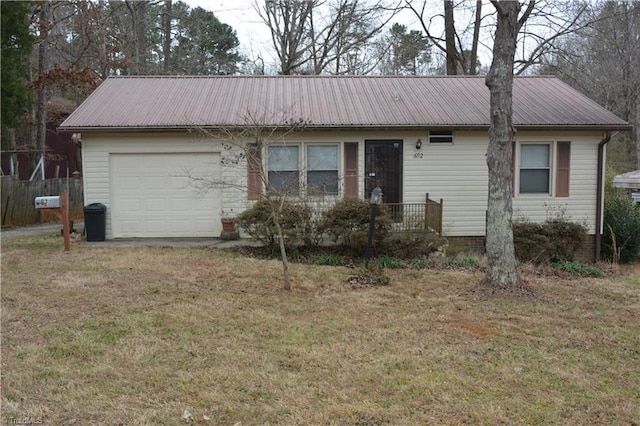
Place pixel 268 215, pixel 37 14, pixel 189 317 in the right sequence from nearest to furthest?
pixel 189 317 < pixel 268 215 < pixel 37 14

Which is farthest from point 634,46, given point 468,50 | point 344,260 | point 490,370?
point 490,370

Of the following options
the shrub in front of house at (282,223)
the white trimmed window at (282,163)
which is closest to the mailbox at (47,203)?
the shrub in front of house at (282,223)

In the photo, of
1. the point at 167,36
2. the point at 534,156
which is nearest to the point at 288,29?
the point at 167,36

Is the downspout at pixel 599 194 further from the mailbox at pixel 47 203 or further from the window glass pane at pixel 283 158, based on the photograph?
the mailbox at pixel 47 203

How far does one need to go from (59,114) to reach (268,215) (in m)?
18.5

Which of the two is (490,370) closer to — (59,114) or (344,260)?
(344,260)

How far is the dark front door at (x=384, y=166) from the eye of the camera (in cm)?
1202

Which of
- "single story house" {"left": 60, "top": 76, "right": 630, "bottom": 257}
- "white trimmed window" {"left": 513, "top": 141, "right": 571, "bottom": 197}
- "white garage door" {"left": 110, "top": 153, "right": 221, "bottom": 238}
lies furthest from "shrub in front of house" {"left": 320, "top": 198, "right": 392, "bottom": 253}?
"white trimmed window" {"left": 513, "top": 141, "right": 571, "bottom": 197}

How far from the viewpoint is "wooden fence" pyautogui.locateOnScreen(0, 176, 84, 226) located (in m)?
14.4

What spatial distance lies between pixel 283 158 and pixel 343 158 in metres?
1.34

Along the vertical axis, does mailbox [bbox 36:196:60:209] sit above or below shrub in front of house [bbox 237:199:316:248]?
above

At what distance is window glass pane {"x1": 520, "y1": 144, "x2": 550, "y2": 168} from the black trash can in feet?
30.6

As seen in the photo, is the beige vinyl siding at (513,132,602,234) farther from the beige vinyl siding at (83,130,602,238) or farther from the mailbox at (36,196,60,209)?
the mailbox at (36,196,60,209)

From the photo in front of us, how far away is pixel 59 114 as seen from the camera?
2439 centimetres
